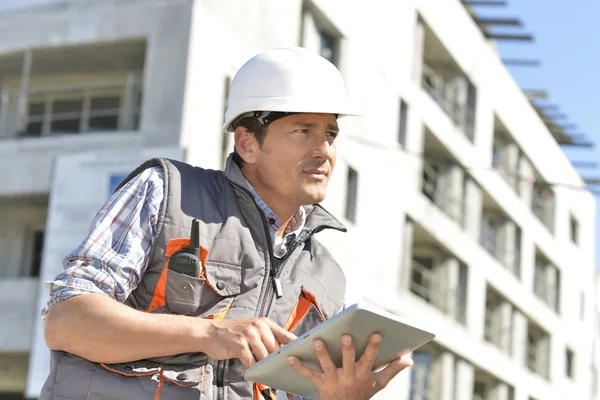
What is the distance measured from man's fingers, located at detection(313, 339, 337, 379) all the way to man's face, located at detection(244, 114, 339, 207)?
2.24ft

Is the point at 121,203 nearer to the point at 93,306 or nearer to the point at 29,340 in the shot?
the point at 93,306

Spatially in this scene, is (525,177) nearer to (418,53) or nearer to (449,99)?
(449,99)

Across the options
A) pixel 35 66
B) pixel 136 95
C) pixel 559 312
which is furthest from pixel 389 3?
pixel 559 312

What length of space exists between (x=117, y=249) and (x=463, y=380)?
2708 cm

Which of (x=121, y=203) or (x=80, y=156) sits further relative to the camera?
(x=80, y=156)

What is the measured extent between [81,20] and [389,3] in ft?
27.4

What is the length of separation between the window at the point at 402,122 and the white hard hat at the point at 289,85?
23294 millimetres

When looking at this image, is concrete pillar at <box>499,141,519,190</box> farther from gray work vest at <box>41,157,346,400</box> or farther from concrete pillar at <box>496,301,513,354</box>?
gray work vest at <box>41,157,346,400</box>

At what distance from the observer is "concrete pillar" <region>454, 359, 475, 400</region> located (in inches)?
1150

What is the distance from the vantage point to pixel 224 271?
3375 millimetres

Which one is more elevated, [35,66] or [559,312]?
[35,66]

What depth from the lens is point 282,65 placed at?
3641 millimetres

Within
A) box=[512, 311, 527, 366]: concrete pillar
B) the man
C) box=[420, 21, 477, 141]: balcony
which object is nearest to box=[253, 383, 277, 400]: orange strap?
the man

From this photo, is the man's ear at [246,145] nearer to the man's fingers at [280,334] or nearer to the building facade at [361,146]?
the man's fingers at [280,334]
